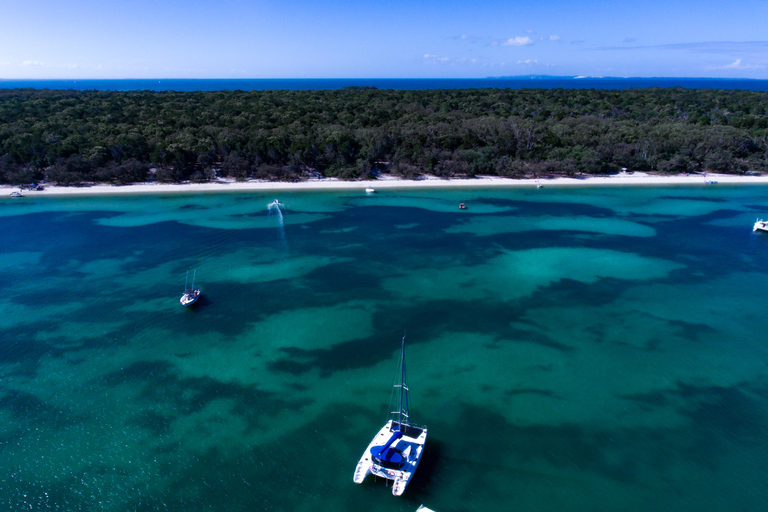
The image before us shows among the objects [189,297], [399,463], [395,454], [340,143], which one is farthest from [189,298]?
[340,143]

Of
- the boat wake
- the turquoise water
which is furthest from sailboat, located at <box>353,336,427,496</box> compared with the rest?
the boat wake

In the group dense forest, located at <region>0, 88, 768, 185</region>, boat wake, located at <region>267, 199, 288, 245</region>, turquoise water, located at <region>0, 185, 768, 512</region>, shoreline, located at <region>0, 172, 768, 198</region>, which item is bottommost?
turquoise water, located at <region>0, 185, 768, 512</region>

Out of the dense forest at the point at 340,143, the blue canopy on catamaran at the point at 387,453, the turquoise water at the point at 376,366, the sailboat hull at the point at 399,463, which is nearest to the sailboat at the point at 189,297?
the turquoise water at the point at 376,366

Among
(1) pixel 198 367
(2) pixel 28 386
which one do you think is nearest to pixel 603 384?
(1) pixel 198 367

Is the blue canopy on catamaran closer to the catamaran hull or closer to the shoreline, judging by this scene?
the catamaran hull

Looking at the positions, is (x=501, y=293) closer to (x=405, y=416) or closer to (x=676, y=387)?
(x=676, y=387)

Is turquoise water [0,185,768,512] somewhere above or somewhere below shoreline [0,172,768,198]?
below

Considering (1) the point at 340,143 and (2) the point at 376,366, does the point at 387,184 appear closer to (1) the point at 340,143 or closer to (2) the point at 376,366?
(1) the point at 340,143
